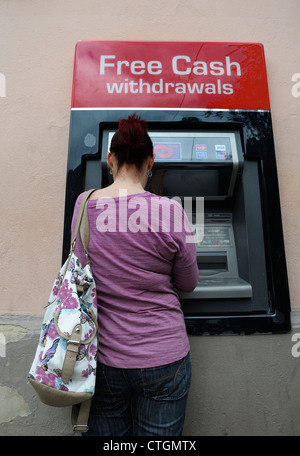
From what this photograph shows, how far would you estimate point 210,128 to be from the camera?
6.04ft

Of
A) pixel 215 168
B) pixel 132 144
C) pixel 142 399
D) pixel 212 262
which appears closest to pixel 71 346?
pixel 142 399

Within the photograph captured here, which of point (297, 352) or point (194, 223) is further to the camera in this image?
point (194, 223)

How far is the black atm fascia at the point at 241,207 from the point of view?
1.65 m

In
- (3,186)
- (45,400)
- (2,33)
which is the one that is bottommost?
(45,400)

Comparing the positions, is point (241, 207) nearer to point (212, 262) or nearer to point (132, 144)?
point (212, 262)

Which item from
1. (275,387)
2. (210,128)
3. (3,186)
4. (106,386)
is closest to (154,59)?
(210,128)

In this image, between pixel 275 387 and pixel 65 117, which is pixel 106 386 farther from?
pixel 65 117

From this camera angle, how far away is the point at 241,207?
1780 millimetres

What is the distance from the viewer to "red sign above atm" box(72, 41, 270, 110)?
182 cm

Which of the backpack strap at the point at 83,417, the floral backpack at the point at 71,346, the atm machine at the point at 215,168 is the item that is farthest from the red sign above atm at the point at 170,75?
the backpack strap at the point at 83,417

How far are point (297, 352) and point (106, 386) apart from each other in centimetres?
108

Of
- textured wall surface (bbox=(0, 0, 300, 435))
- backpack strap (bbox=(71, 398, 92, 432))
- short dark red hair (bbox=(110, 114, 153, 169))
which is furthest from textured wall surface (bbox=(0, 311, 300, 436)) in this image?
short dark red hair (bbox=(110, 114, 153, 169))

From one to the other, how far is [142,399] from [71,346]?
35cm

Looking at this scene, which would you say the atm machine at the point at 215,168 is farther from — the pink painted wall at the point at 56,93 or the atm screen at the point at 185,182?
the pink painted wall at the point at 56,93
